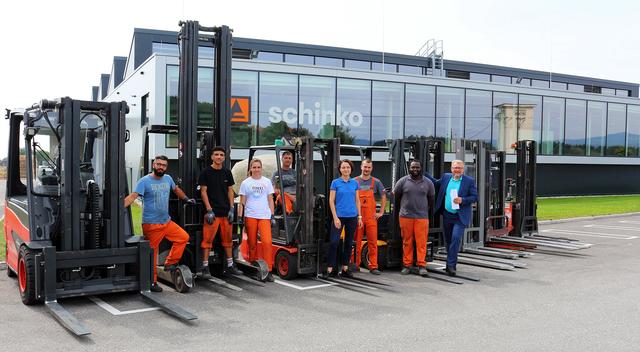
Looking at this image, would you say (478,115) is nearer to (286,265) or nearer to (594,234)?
(594,234)

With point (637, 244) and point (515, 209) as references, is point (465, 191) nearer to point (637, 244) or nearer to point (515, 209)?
point (515, 209)

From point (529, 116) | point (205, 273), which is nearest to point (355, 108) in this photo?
point (529, 116)

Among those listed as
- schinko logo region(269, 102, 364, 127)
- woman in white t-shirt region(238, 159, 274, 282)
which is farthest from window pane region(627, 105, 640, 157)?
woman in white t-shirt region(238, 159, 274, 282)

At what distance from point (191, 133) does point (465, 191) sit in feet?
14.7

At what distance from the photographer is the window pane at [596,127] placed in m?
31.5

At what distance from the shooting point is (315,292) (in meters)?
8.01

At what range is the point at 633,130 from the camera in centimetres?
3362

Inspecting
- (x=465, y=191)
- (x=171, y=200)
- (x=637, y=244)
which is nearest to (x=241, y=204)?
(x=171, y=200)

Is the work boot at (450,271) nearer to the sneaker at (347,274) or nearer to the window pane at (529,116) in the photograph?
the sneaker at (347,274)

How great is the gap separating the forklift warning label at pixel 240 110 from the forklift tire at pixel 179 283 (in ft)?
47.7

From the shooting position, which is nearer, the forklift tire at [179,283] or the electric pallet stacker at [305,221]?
the forklift tire at [179,283]

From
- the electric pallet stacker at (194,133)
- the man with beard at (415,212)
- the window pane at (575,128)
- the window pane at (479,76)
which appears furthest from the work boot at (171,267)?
the window pane at (479,76)

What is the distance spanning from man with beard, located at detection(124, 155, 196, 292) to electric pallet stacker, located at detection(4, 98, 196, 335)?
0.31 metres

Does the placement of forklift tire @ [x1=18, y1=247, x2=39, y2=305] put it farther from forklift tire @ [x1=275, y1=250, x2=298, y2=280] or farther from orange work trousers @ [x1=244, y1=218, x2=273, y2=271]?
forklift tire @ [x1=275, y1=250, x2=298, y2=280]
